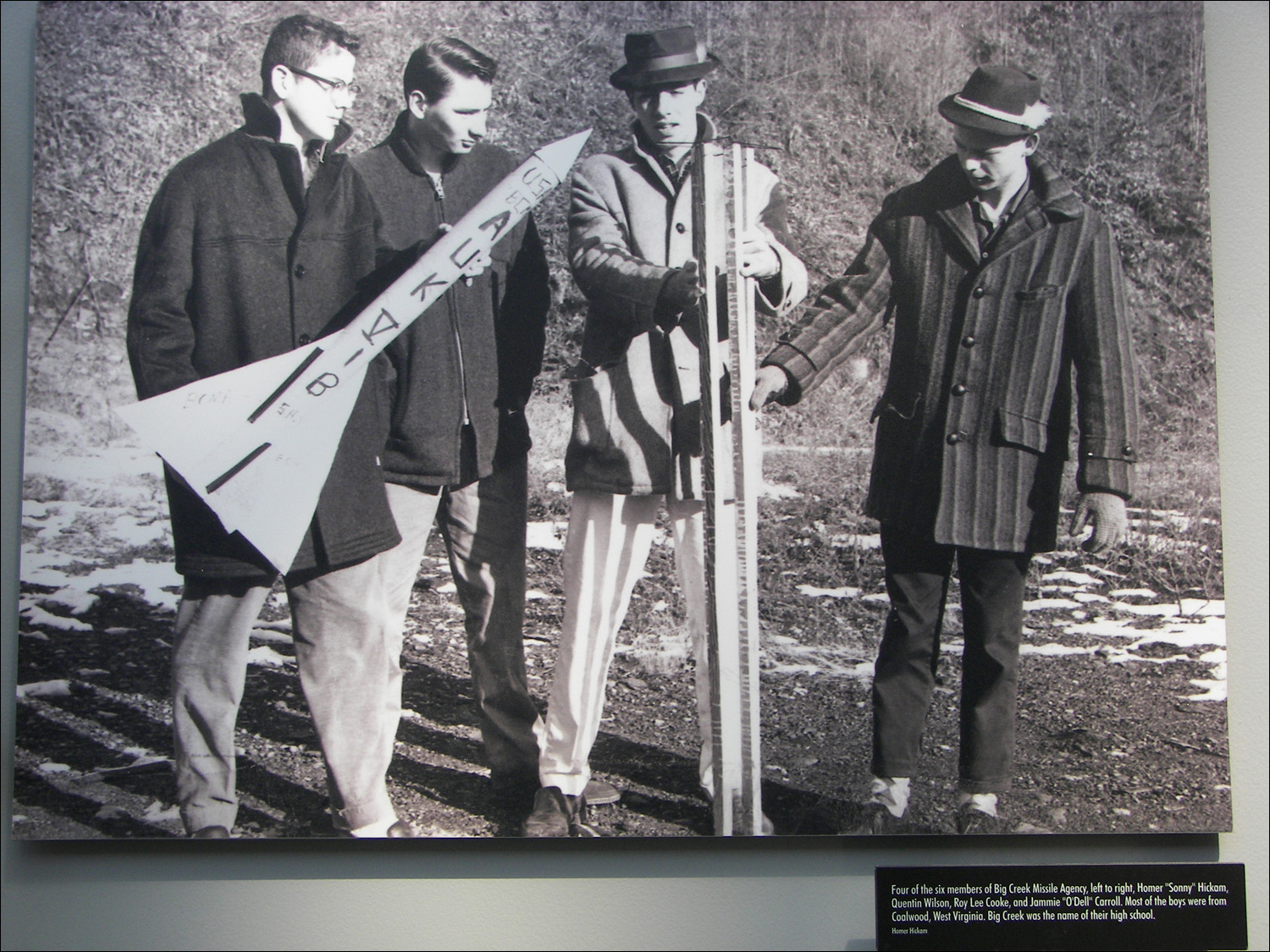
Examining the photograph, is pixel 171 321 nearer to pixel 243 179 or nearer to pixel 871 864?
pixel 243 179

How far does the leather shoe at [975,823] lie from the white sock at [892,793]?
13cm

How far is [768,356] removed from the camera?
2.34 m

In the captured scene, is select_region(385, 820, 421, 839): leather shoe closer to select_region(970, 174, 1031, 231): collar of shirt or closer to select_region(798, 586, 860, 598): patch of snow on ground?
select_region(798, 586, 860, 598): patch of snow on ground

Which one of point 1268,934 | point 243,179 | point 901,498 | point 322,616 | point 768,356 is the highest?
point 243,179

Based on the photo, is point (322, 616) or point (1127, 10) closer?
point (322, 616)

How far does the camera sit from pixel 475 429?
229cm

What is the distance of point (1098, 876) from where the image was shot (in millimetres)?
2197

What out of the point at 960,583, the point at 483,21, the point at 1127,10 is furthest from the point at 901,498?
the point at 483,21

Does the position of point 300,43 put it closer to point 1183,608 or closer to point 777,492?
point 777,492

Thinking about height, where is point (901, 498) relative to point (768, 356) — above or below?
below

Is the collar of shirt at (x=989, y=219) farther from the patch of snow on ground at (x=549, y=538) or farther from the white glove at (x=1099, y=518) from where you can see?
the patch of snow on ground at (x=549, y=538)

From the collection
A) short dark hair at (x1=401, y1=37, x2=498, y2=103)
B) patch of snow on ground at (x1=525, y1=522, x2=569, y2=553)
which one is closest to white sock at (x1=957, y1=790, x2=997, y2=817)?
patch of snow on ground at (x1=525, y1=522, x2=569, y2=553)

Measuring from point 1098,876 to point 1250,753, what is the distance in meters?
0.53

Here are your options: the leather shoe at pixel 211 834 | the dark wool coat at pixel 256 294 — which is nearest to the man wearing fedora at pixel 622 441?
the dark wool coat at pixel 256 294
